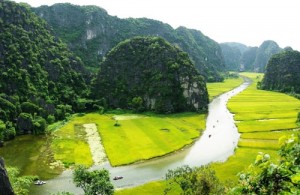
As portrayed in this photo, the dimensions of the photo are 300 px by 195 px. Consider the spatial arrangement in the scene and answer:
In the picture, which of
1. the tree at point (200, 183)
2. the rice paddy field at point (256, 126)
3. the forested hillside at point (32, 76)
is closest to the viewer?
the tree at point (200, 183)

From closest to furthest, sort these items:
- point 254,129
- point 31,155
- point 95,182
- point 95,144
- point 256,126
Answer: point 95,182, point 31,155, point 95,144, point 254,129, point 256,126

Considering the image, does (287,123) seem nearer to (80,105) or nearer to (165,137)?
(165,137)

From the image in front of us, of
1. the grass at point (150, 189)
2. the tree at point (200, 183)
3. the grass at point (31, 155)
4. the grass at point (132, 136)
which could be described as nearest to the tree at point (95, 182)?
the tree at point (200, 183)

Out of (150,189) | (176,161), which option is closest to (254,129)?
(176,161)

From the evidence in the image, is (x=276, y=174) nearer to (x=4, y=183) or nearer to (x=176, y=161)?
(x=4, y=183)

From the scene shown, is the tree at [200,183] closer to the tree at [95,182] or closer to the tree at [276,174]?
the tree at [95,182]

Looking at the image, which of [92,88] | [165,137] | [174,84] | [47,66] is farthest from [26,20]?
[165,137]

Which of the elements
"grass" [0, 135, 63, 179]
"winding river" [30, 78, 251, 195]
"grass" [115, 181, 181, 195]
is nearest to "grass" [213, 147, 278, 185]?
"winding river" [30, 78, 251, 195]
